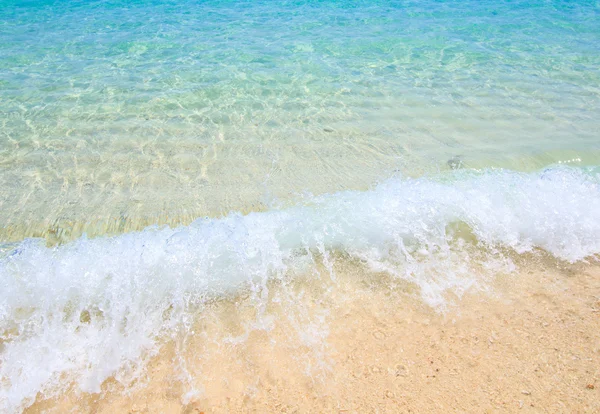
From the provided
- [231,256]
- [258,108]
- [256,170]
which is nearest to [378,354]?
[231,256]

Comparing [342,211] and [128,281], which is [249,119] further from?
[128,281]

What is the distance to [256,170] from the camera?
17.2 ft

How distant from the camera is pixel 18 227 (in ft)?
14.1

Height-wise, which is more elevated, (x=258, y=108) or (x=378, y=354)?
(x=258, y=108)

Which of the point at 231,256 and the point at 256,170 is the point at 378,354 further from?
the point at 256,170

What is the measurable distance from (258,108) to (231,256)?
3.65 meters

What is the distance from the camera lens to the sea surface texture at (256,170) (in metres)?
3.33

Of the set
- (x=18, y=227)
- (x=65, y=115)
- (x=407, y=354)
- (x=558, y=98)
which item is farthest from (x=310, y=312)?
(x=558, y=98)

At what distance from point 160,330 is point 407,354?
1.93m

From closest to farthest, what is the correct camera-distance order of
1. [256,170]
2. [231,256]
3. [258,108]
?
[231,256] → [256,170] → [258,108]

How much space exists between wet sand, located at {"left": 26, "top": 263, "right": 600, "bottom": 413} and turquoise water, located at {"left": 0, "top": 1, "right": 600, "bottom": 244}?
1.78 meters

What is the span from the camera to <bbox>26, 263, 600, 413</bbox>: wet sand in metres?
2.53

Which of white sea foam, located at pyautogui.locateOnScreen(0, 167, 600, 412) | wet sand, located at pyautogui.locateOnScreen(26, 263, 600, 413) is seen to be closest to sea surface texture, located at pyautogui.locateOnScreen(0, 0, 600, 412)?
white sea foam, located at pyautogui.locateOnScreen(0, 167, 600, 412)

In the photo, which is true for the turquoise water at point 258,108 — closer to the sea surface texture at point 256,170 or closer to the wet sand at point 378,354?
the sea surface texture at point 256,170
